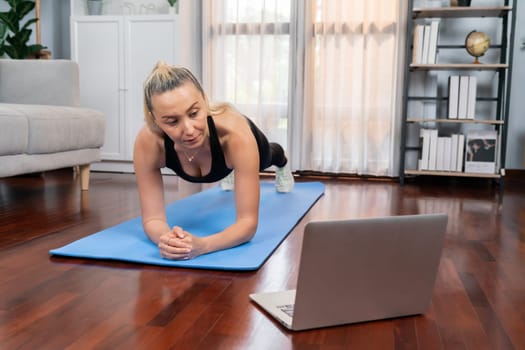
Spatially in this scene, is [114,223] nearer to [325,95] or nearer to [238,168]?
[238,168]

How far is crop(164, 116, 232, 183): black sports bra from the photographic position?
5.75 ft

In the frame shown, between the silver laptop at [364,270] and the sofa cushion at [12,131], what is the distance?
1664mm

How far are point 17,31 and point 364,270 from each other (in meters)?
3.54

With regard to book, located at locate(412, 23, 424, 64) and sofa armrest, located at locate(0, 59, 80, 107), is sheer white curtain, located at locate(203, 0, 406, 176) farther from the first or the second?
sofa armrest, located at locate(0, 59, 80, 107)

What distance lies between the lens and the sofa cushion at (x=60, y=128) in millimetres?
2619

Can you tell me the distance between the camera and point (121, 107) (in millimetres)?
3961

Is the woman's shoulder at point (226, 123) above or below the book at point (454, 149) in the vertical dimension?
above

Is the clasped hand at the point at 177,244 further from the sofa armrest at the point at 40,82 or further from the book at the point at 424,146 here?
the book at the point at 424,146

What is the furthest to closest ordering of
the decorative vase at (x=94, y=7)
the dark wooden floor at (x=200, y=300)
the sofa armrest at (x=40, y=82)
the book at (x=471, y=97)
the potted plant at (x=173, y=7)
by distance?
the decorative vase at (x=94, y=7) < the potted plant at (x=173, y=7) < the book at (x=471, y=97) < the sofa armrest at (x=40, y=82) < the dark wooden floor at (x=200, y=300)

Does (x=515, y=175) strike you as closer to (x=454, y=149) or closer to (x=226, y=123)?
(x=454, y=149)

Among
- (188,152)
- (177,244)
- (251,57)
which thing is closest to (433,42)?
(251,57)

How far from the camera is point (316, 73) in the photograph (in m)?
3.92

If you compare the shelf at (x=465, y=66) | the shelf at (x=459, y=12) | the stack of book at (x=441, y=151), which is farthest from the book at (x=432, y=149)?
the shelf at (x=459, y=12)

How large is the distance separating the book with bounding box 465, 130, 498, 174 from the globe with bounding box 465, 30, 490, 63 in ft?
1.54
